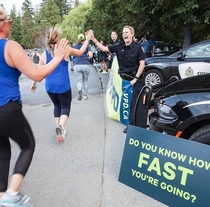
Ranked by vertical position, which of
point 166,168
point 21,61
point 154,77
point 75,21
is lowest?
point 154,77

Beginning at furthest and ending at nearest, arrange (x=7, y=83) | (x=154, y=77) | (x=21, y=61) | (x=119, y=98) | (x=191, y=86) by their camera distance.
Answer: (x=154, y=77)
(x=119, y=98)
(x=191, y=86)
(x=7, y=83)
(x=21, y=61)

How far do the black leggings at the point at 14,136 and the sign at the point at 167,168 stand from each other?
107cm

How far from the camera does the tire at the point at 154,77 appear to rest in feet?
27.7

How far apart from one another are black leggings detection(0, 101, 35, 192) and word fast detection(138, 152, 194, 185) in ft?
3.64

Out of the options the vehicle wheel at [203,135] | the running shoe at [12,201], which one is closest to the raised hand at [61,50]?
the running shoe at [12,201]

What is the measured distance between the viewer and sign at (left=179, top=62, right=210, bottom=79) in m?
6.73

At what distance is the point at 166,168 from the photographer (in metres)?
2.58

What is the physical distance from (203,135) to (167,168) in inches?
20.0

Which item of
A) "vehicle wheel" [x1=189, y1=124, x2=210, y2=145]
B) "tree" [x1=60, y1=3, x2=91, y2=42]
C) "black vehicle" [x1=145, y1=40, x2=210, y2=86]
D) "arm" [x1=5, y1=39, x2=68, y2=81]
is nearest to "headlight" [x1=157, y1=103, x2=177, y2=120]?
"vehicle wheel" [x1=189, y1=124, x2=210, y2=145]

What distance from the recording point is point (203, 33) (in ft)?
54.2

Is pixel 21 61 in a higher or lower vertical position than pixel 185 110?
higher

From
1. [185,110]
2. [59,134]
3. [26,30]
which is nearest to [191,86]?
[185,110]

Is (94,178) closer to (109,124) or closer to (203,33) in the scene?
(109,124)

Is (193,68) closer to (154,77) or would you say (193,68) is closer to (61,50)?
(154,77)
